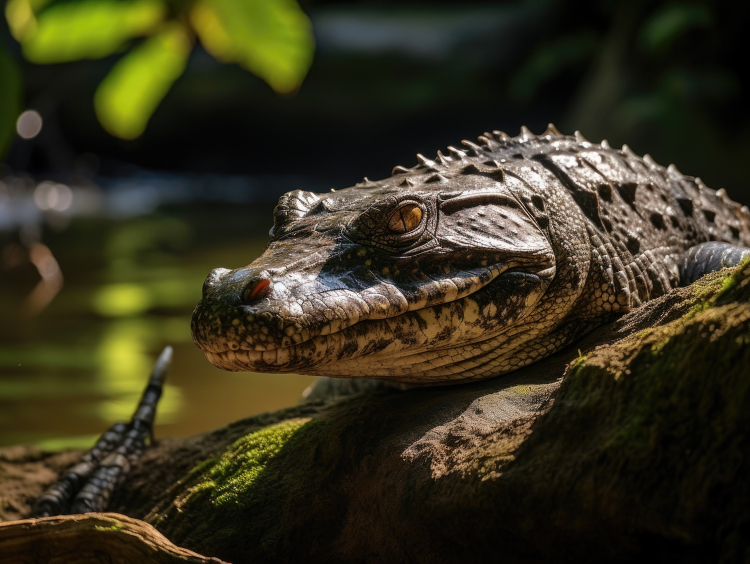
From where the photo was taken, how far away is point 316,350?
8.27ft

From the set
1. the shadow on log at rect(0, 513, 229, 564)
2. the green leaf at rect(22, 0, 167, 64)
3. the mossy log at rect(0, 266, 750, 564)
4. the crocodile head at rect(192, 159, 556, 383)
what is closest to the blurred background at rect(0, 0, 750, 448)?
the green leaf at rect(22, 0, 167, 64)

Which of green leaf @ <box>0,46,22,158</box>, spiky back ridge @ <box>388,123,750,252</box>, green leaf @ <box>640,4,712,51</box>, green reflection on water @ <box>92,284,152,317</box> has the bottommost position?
green leaf @ <box>0,46,22,158</box>

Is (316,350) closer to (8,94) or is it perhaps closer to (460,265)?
(460,265)

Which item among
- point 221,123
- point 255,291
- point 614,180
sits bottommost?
point 255,291

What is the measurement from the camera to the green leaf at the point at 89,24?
106cm

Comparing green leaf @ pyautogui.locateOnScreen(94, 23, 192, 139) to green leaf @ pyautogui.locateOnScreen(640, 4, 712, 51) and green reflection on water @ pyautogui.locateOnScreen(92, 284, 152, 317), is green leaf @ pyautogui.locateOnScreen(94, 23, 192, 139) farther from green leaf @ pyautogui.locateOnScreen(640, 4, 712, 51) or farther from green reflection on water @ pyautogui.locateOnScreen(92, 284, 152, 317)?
green leaf @ pyautogui.locateOnScreen(640, 4, 712, 51)

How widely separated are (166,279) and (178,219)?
600cm

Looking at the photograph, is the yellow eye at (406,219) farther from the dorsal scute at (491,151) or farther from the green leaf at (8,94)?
the green leaf at (8,94)

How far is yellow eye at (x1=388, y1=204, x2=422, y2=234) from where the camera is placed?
2875 mm

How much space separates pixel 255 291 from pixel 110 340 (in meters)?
5.48

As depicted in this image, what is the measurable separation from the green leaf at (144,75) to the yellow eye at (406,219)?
1675 mm

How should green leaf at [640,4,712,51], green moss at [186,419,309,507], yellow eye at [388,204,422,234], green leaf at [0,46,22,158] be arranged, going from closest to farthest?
green leaf at [0,46,22,158] < yellow eye at [388,204,422,234] < green moss at [186,419,309,507] < green leaf at [640,4,712,51]

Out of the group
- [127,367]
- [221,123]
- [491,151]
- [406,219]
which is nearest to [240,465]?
[406,219]

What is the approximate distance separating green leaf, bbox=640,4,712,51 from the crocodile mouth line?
421 inches
